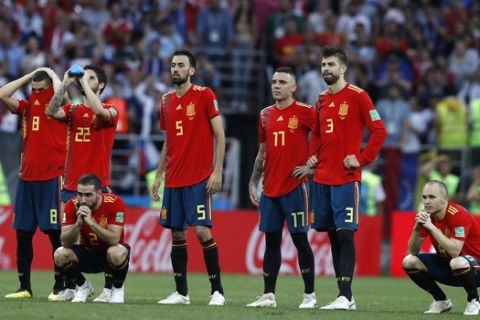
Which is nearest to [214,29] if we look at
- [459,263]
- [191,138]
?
[191,138]

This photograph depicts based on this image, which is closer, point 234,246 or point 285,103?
point 285,103

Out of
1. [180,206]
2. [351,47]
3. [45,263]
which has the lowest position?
[45,263]

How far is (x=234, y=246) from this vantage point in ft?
78.6

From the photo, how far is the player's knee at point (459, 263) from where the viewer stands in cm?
1403

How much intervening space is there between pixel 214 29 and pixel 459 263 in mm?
14856

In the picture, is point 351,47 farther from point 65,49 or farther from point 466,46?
point 65,49

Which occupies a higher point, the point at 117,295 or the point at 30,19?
the point at 30,19

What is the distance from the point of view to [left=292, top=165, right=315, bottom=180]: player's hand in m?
14.6

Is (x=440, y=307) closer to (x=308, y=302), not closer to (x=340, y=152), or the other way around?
(x=308, y=302)

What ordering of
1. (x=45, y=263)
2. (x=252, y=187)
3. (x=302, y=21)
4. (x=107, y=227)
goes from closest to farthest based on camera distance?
(x=107, y=227), (x=252, y=187), (x=45, y=263), (x=302, y=21)

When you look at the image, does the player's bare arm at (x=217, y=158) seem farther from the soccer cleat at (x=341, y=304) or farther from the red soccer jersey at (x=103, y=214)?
the soccer cleat at (x=341, y=304)

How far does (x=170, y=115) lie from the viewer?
1474cm

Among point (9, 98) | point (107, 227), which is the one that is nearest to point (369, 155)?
point (107, 227)

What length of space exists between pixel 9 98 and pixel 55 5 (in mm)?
13162
